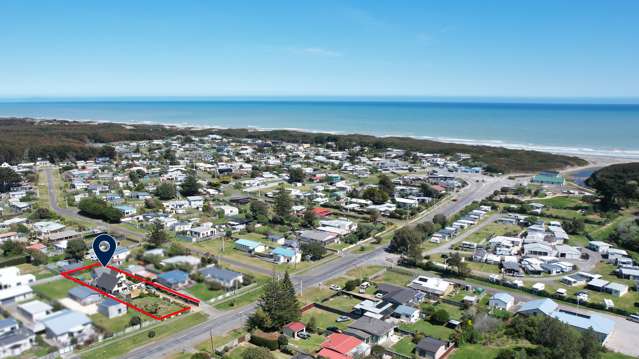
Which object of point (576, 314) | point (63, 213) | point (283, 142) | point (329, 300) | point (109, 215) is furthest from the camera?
point (283, 142)

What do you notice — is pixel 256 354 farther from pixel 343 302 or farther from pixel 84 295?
pixel 84 295

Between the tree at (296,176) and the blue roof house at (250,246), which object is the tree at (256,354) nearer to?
the blue roof house at (250,246)

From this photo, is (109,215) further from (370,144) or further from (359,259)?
(370,144)

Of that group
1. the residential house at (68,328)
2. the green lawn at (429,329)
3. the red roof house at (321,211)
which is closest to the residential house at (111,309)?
the residential house at (68,328)

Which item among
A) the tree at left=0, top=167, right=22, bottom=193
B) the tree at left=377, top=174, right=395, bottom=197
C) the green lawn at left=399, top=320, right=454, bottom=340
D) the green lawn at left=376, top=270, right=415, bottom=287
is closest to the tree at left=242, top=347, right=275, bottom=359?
the green lawn at left=399, top=320, right=454, bottom=340

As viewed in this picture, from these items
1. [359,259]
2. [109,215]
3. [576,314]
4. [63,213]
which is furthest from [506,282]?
[63,213]
